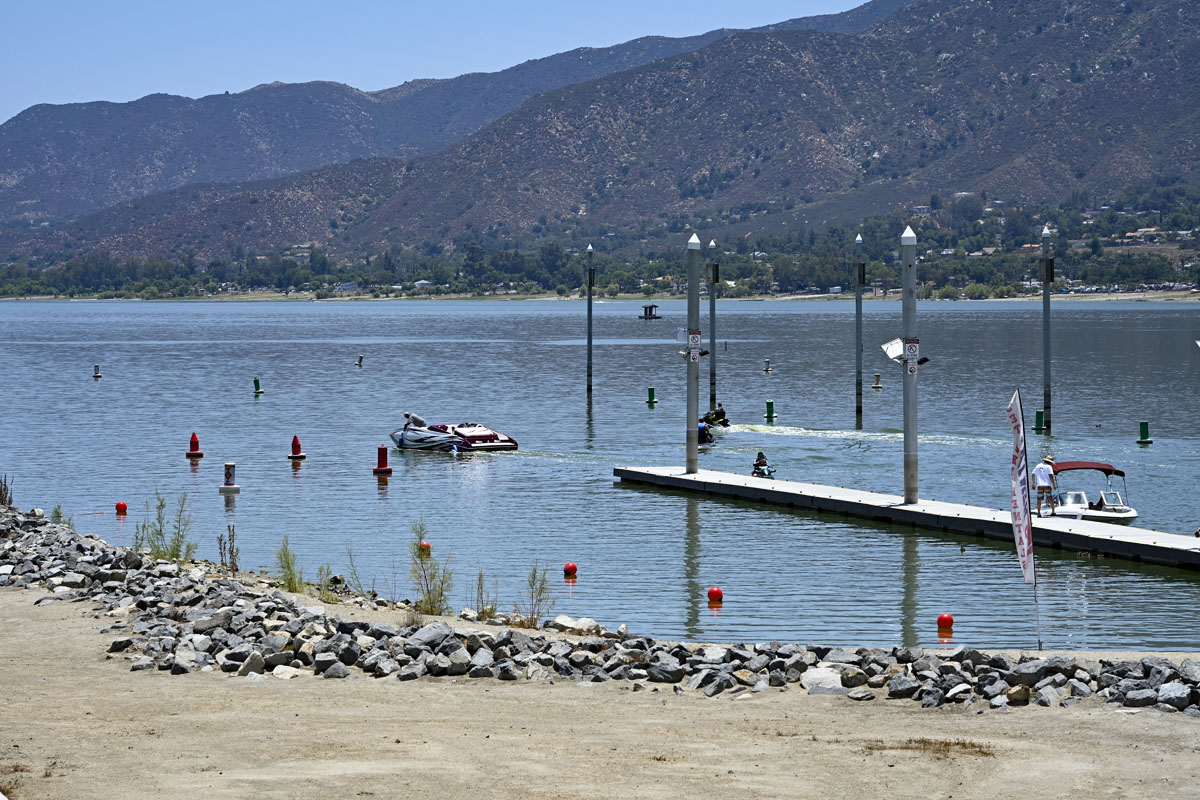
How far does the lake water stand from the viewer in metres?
25.2

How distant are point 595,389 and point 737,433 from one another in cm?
2803

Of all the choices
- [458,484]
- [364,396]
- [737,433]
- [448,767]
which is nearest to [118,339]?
[364,396]

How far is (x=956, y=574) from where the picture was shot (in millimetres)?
27859

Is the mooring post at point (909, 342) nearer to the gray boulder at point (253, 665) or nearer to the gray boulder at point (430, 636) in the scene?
the gray boulder at point (430, 636)

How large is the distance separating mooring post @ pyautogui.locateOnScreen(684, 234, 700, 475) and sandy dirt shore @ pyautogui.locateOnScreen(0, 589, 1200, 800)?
21549 millimetres

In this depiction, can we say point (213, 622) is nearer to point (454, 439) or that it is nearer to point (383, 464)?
point (383, 464)

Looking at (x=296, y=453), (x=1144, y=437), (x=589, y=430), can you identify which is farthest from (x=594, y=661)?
(x=589, y=430)

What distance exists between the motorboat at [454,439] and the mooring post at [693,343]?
45.3ft

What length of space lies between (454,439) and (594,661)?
118 ft

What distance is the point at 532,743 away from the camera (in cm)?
1348

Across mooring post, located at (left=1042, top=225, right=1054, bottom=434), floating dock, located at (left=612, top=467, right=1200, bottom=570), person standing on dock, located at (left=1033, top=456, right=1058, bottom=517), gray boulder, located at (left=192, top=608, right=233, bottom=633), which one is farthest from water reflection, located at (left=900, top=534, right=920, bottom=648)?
mooring post, located at (left=1042, top=225, right=1054, bottom=434)

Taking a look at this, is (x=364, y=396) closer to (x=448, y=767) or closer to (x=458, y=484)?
(x=458, y=484)

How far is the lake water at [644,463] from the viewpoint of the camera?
25.2 m

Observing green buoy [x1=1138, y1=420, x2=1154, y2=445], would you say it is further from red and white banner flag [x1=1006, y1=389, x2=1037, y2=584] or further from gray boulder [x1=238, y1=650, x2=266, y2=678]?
gray boulder [x1=238, y1=650, x2=266, y2=678]
